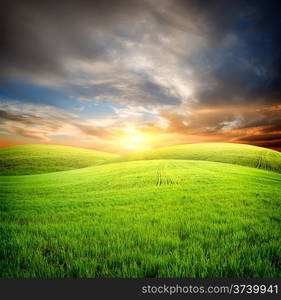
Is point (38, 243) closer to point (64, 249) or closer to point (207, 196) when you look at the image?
point (64, 249)

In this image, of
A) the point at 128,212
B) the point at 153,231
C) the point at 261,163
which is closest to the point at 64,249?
the point at 153,231

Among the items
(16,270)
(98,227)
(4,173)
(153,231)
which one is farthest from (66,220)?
(4,173)

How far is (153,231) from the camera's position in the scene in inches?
126

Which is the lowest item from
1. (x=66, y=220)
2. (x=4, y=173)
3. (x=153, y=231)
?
(x=4, y=173)

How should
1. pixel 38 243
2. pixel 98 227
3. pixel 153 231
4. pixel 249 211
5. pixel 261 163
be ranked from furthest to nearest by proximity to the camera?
1. pixel 261 163
2. pixel 249 211
3. pixel 98 227
4. pixel 153 231
5. pixel 38 243

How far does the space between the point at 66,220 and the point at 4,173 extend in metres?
31.3

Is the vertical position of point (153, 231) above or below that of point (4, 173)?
above

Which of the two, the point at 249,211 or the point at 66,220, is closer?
the point at 66,220

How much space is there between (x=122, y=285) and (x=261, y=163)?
32431mm

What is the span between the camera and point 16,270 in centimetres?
205

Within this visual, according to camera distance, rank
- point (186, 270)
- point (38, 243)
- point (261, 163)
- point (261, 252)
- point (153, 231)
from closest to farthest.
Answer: point (186, 270)
point (261, 252)
point (38, 243)
point (153, 231)
point (261, 163)

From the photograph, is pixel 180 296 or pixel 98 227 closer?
pixel 180 296

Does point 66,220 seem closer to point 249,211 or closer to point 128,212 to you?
point 128,212

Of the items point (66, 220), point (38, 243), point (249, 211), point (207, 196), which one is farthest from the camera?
point (207, 196)
